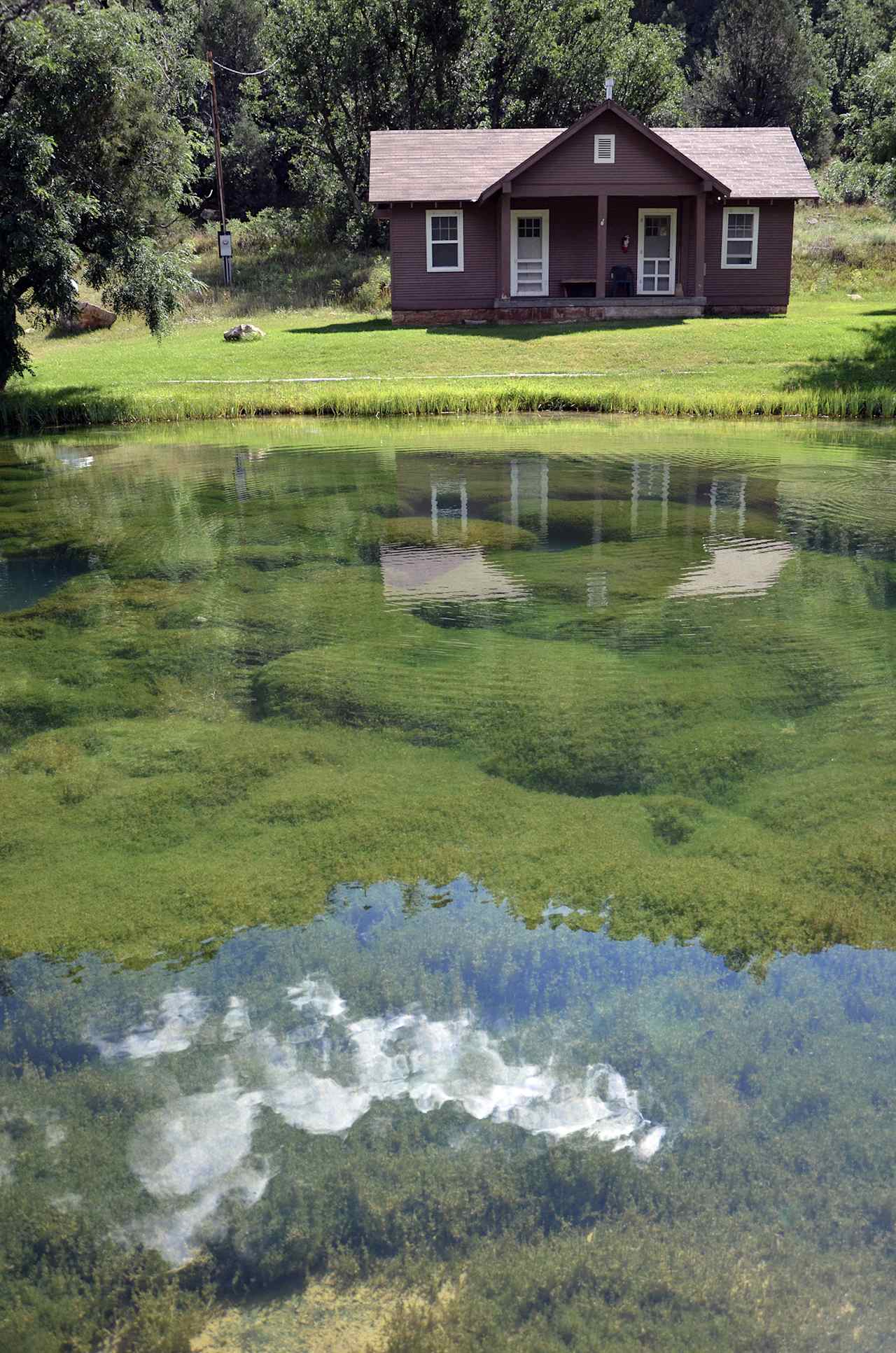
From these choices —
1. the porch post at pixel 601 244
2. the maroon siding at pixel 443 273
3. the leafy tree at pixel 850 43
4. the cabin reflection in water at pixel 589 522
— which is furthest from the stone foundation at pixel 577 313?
the leafy tree at pixel 850 43

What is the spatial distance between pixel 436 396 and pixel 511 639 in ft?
41.3

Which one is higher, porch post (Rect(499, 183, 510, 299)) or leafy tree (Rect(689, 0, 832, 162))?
leafy tree (Rect(689, 0, 832, 162))

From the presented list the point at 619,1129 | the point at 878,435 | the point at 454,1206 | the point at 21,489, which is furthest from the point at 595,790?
the point at 878,435

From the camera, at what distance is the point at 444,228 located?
29.4m

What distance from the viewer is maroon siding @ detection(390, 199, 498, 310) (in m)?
29.3

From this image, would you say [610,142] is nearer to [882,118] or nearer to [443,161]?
[443,161]

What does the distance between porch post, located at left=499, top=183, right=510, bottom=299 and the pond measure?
22559 millimetres

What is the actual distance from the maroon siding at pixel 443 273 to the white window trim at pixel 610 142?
2777mm

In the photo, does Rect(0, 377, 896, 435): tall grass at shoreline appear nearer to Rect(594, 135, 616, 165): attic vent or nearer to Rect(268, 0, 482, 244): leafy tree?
Rect(594, 135, 616, 165): attic vent

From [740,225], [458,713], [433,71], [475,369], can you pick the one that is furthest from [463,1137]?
[433,71]

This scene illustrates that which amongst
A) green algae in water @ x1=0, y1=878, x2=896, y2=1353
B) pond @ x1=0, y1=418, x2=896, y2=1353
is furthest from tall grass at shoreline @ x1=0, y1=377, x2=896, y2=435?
green algae in water @ x1=0, y1=878, x2=896, y2=1353

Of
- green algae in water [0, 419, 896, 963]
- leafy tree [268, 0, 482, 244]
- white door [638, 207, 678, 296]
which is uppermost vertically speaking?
leafy tree [268, 0, 482, 244]

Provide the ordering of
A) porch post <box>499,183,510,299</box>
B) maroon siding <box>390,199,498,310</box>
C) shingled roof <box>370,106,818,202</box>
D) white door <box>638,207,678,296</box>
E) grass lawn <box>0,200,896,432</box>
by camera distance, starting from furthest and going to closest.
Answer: white door <box>638,207,678,296</box> < maroon siding <box>390,199,498,310</box> < shingled roof <box>370,106,818,202</box> < porch post <box>499,183,510,299</box> < grass lawn <box>0,200,896,432</box>

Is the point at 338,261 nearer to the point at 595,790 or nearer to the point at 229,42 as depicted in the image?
the point at 229,42
